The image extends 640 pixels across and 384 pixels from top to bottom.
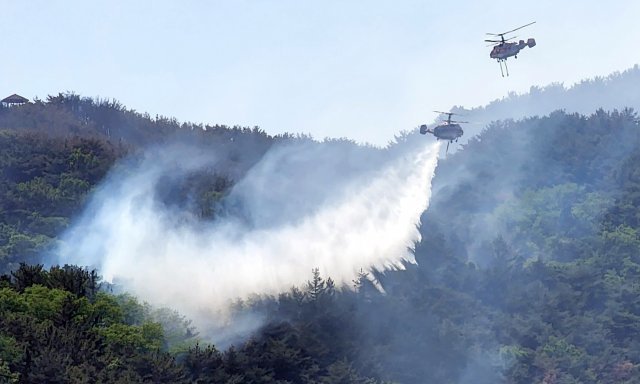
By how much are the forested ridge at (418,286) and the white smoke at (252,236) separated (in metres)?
1.54

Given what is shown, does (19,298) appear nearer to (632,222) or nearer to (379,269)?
(379,269)

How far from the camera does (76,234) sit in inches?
3846

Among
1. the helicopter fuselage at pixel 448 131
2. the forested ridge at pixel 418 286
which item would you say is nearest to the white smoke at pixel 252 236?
the forested ridge at pixel 418 286

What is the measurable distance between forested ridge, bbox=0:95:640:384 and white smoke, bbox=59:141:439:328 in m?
1.54

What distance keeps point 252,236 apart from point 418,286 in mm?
14982

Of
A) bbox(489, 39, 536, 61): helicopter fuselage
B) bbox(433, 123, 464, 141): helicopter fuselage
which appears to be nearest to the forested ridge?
bbox(433, 123, 464, 141): helicopter fuselage

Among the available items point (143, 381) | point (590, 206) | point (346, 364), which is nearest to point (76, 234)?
point (346, 364)

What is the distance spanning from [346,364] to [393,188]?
19486 mm

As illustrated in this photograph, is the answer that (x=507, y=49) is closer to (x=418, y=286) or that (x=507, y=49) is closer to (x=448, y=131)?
(x=448, y=131)

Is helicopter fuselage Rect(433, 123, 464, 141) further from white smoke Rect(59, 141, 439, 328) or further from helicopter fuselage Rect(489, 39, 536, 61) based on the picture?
white smoke Rect(59, 141, 439, 328)

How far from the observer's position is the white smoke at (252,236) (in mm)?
82500

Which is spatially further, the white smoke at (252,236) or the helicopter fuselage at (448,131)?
the helicopter fuselage at (448,131)

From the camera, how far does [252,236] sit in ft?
291

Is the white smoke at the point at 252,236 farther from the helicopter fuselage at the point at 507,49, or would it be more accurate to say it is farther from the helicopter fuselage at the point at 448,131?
the helicopter fuselage at the point at 507,49
